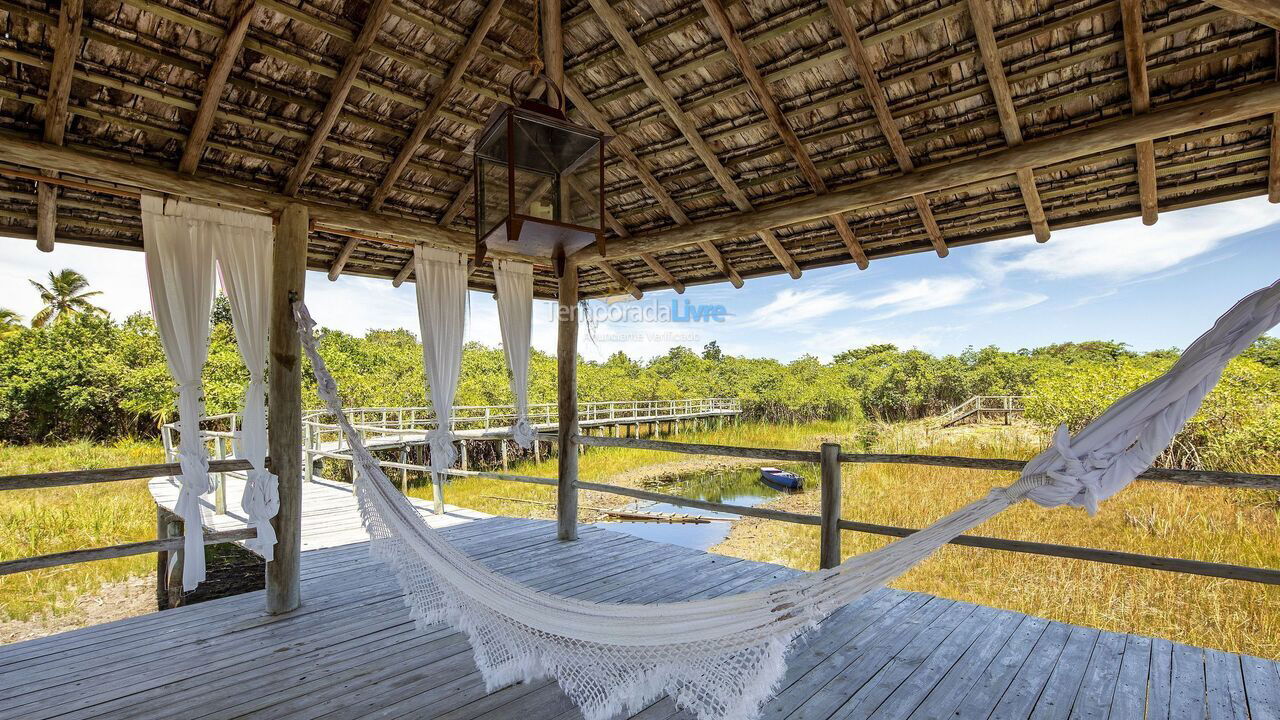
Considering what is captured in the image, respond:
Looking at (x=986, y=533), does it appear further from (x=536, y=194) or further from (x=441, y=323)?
(x=536, y=194)

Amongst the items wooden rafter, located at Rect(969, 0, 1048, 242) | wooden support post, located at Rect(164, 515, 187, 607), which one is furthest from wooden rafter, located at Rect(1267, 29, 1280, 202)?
wooden support post, located at Rect(164, 515, 187, 607)

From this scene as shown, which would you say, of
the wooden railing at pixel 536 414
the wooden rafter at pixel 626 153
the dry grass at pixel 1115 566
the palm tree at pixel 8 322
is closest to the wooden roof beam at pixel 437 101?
the wooden rafter at pixel 626 153

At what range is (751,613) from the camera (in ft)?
4.55

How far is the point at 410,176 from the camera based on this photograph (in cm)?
306

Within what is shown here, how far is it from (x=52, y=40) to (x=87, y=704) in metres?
2.16

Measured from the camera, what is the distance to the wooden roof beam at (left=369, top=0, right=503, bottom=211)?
2453mm

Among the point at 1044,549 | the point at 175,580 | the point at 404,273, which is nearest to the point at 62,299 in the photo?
the point at 175,580

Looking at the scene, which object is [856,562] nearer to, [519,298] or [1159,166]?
[1159,166]

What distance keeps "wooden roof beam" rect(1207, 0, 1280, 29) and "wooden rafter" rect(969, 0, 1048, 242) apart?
0.80m

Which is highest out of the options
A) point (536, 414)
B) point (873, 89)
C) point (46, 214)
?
point (873, 89)

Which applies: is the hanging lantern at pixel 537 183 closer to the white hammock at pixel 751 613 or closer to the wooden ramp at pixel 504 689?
the white hammock at pixel 751 613

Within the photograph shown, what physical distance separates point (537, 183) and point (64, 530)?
8.87m

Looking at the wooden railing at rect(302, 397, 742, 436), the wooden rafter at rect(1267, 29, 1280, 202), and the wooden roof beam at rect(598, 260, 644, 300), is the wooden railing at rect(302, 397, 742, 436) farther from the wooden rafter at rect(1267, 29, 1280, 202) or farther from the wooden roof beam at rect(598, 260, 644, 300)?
the wooden rafter at rect(1267, 29, 1280, 202)

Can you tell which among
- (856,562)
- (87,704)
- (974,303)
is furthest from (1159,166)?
(974,303)
